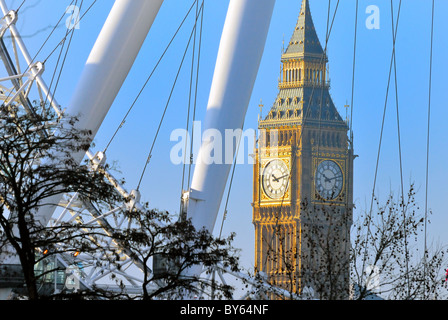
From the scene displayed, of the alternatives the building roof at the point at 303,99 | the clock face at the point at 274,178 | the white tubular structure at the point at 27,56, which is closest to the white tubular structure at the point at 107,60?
the white tubular structure at the point at 27,56

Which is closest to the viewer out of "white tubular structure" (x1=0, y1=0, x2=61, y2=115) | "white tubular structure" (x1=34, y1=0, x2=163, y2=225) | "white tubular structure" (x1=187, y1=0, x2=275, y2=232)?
"white tubular structure" (x1=34, y1=0, x2=163, y2=225)

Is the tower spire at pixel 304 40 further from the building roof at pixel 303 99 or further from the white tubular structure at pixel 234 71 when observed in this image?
the white tubular structure at pixel 234 71

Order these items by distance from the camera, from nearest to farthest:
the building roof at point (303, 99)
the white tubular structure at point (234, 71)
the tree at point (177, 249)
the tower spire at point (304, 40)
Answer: the tree at point (177, 249) < the white tubular structure at point (234, 71) < the building roof at point (303, 99) < the tower spire at point (304, 40)

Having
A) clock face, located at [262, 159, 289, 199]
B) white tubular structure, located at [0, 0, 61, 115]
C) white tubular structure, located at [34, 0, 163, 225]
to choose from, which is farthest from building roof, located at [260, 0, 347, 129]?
white tubular structure, located at [34, 0, 163, 225]

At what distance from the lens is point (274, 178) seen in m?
180

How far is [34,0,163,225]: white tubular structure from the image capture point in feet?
108

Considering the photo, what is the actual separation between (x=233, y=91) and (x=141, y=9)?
3128 millimetres

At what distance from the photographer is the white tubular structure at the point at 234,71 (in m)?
33.1

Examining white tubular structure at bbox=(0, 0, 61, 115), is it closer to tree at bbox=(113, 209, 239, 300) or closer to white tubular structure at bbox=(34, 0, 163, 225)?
white tubular structure at bbox=(34, 0, 163, 225)

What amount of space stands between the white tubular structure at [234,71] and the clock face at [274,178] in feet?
473

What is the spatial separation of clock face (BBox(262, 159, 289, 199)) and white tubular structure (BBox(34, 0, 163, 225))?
14498cm

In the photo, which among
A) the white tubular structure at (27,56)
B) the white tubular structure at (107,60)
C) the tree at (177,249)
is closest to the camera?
the tree at (177,249)
